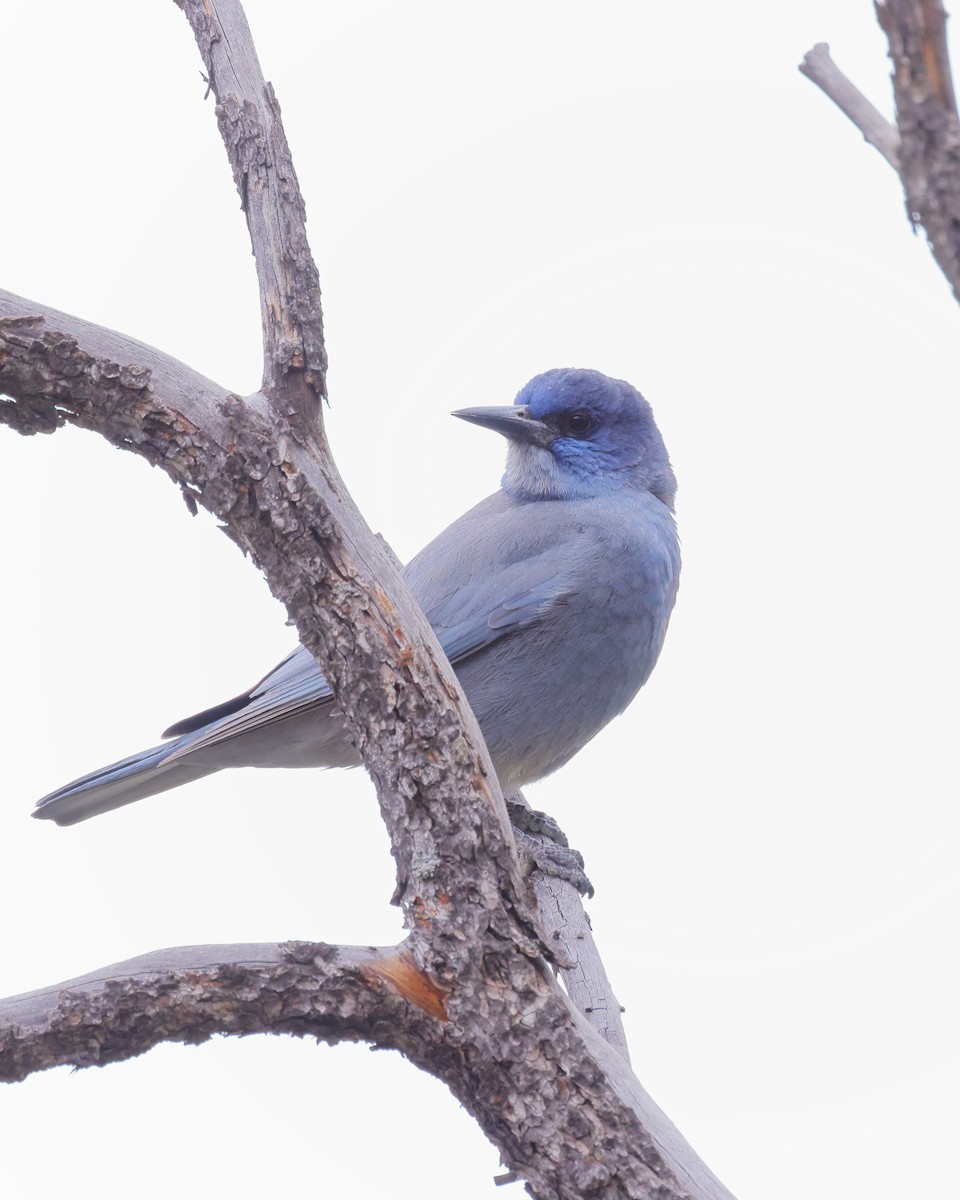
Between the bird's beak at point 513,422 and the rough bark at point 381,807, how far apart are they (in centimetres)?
213

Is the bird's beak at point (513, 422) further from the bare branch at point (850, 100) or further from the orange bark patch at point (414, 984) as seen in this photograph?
the bare branch at point (850, 100)

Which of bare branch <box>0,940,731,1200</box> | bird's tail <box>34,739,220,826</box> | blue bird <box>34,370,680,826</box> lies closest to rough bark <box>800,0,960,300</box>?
bare branch <box>0,940,731,1200</box>

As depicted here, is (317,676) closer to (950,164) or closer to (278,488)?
(278,488)

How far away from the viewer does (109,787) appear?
4910 mm

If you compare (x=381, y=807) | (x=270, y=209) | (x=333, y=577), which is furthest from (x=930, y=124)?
(x=381, y=807)

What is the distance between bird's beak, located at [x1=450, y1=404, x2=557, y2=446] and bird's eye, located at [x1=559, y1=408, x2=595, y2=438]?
0.19 ft

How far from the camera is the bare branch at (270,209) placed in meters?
3.43

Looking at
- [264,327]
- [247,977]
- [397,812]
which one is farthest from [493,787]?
[264,327]

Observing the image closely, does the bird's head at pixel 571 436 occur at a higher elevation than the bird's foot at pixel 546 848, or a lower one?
higher

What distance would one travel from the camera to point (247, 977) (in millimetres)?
3096

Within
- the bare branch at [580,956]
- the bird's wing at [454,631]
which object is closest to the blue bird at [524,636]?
the bird's wing at [454,631]

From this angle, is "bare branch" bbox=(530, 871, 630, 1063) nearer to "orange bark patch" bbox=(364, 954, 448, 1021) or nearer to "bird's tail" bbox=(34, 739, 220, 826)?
"orange bark patch" bbox=(364, 954, 448, 1021)

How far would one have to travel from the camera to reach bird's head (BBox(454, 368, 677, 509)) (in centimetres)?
570

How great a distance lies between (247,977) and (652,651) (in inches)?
104
